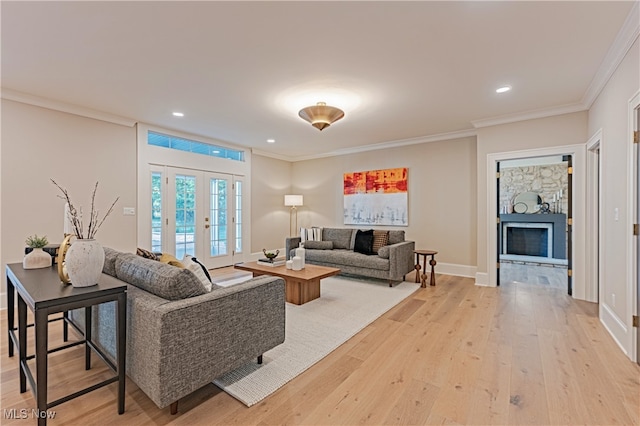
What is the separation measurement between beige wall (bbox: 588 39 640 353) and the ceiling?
0.32 metres

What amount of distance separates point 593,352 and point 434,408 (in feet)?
5.72

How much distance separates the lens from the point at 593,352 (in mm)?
2477

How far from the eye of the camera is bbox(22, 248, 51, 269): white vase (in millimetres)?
2246

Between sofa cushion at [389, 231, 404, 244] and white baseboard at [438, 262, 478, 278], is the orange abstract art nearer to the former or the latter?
sofa cushion at [389, 231, 404, 244]

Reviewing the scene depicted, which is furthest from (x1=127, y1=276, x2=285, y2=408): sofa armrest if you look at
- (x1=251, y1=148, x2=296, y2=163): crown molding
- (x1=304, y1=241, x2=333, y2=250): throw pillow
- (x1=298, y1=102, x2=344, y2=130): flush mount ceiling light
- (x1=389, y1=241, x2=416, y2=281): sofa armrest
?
(x1=251, y1=148, x2=296, y2=163): crown molding

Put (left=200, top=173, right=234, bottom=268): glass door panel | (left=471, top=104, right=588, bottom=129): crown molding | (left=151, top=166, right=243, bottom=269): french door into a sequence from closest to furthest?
(left=471, top=104, right=588, bottom=129): crown molding < (left=151, top=166, right=243, bottom=269): french door < (left=200, top=173, right=234, bottom=268): glass door panel

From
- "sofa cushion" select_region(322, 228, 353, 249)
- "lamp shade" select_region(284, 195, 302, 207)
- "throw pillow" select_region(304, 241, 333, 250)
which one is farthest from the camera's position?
"lamp shade" select_region(284, 195, 302, 207)

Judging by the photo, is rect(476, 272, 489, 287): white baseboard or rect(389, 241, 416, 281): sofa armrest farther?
rect(476, 272, 489, 287): white baseboard

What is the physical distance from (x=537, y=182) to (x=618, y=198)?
5.72 m

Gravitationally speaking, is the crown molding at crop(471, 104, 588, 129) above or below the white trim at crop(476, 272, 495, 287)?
above

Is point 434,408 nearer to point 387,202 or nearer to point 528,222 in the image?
point 387,202

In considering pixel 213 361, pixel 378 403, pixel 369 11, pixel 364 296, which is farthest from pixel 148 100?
pixel 378 403

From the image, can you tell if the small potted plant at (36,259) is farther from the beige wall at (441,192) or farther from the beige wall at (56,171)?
the beige wall at (441,192)

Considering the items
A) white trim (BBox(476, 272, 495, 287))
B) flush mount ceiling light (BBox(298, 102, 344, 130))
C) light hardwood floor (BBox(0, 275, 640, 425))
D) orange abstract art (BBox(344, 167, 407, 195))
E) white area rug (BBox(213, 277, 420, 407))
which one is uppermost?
flush mount ceiling light (BBox(298, 102, 344, 130))
